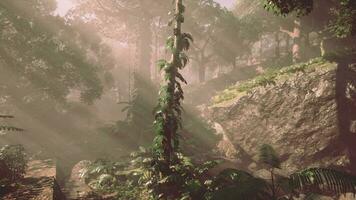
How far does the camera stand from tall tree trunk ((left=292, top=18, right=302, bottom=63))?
87.2 feet

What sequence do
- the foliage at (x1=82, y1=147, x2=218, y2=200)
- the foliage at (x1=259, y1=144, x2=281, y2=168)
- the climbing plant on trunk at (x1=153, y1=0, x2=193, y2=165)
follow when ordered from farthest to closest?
the climbing plant on trunk at (x1=153, y1=0, x2=193, y2=165) < the foliage at (x1=82, y1=147, x2=218, y2=200) < the foliage at (x1=259, y1=144, x2=281, y2=168)

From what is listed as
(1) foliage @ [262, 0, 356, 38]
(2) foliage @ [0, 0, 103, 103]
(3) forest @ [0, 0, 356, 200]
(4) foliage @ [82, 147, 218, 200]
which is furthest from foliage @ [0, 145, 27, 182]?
(1) foliage @ [262, 0, 356, 38]

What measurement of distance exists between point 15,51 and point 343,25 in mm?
19120

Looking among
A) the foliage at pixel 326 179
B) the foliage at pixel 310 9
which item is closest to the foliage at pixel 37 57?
the foliage at pixel 310 9

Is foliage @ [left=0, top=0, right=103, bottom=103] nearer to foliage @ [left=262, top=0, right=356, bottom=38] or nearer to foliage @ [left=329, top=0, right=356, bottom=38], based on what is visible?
foliage @ [left=262, top=0, right=356, bottom=38]

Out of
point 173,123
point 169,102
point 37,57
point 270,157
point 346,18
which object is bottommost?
point 270,157

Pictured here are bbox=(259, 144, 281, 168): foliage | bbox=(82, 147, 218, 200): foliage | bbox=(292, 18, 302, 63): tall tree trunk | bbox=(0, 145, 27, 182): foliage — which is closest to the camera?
bbox=(259, 144, 281, 168): foliage

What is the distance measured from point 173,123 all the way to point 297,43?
64.9ft

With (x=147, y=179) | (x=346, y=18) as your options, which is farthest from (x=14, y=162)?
(x=346, y=18)

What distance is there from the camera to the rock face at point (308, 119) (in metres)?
16.8

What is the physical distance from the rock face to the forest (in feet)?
0.17

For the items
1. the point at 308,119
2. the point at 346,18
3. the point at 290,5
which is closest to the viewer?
the point at 290,5

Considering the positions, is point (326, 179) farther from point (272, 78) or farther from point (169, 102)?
point (272, 78)

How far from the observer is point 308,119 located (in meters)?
17.0
